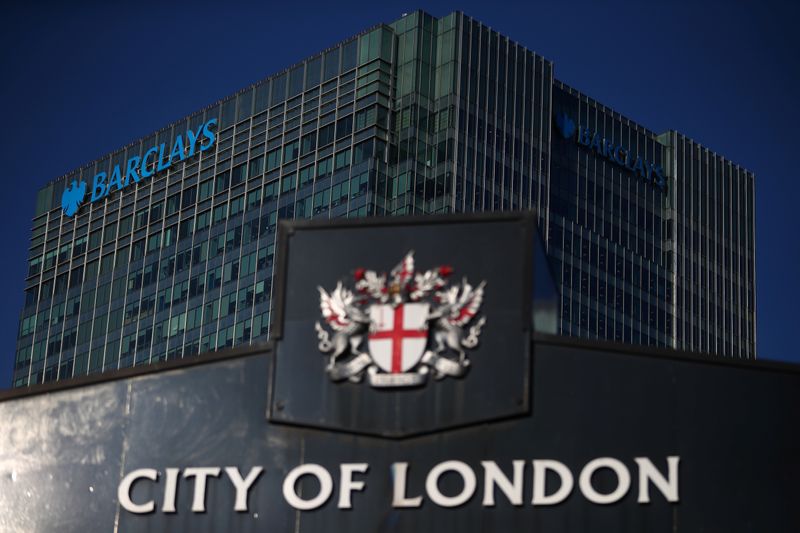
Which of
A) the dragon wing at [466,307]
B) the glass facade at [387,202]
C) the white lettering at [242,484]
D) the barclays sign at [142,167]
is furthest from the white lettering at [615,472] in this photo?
the barclays sign at [142,167]

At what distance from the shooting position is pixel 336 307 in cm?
2630

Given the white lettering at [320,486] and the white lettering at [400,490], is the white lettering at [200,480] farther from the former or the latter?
the white lettering at [400,490]

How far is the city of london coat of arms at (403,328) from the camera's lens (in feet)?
84.4

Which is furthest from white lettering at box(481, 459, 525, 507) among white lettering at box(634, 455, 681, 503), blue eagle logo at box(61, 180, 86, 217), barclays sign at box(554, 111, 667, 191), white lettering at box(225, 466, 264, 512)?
blue eagle logo at box(61, 180, 86, 217)

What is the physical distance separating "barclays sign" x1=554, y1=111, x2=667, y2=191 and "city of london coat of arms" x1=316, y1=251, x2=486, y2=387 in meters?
129

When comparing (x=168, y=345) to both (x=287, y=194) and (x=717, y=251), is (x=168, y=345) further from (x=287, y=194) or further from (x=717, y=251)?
(x=717, y=251)

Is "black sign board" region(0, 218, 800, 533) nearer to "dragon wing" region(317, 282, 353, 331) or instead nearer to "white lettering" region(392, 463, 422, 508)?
"white lettering" region(392, 463, 422, 508)

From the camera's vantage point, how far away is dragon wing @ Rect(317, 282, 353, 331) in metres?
26.2

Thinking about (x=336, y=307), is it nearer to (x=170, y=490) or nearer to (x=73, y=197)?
(x=170, y=490)

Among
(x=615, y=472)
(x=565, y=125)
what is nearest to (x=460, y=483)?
(x=615, y=472)

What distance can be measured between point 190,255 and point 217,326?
9.31 meters

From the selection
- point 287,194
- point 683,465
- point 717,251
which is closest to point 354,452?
point 683,465

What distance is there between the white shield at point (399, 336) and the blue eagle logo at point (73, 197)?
145857 millimetres

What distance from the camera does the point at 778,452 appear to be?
24.8 metres
